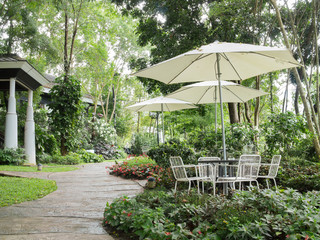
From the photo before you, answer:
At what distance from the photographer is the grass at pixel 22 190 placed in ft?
17.0

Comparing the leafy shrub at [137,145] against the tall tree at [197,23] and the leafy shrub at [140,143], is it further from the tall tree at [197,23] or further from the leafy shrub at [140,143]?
the tall tree at [197,23]

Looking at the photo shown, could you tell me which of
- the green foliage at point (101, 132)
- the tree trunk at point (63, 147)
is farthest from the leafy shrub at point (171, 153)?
the green foliage at point (101, 132)

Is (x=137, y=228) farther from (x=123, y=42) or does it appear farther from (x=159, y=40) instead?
(x=123, y=42)

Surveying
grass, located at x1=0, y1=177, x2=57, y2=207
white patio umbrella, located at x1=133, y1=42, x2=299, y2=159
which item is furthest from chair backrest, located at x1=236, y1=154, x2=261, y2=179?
grass, located at x1=0, y1=177, x2=57, y2=207

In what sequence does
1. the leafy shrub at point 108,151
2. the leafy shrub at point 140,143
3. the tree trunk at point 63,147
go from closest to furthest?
the tree trunk at point 63,147, the leafy shrub at point 108,151, the leafy shrub at point 140,143

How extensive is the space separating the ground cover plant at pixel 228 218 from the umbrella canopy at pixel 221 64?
78.8 inches

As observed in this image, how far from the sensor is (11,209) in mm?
4551

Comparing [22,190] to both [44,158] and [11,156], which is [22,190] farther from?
[44,158]

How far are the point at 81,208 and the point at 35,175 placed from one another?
13.1 ft

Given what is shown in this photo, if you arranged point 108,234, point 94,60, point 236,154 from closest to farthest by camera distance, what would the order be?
point 108,234 < point 236,154 < point 94,60

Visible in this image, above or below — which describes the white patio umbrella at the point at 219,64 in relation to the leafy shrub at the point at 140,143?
above

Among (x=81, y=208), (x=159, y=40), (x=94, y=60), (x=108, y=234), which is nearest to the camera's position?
(x=108, y=234)

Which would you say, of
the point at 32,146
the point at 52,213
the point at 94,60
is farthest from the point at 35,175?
the point at 94,60

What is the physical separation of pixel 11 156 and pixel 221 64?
789 centimetres
